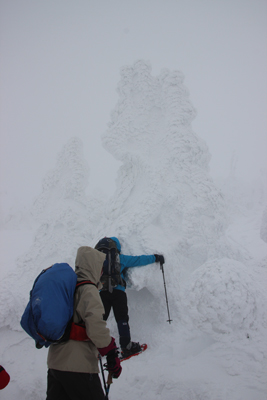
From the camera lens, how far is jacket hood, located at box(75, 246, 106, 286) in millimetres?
2441

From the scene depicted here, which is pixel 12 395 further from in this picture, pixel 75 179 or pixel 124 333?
pixel 75 179

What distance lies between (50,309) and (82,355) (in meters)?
0.70

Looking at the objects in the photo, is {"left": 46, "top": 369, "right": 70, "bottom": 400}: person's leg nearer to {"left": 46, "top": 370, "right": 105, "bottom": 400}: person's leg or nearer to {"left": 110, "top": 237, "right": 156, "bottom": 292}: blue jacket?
{"left": 46, "top": 370, "right": 105, "bottom": 400}: person's leg

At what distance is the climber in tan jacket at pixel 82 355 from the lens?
2.07 metres

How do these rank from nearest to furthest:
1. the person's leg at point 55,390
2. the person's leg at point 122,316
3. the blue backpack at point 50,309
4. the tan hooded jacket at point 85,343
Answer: the blue backpack at point 50,309, the tan hooded jacket at point 85,343, the person's leg at point 55,390, the person's leg at point 122,316

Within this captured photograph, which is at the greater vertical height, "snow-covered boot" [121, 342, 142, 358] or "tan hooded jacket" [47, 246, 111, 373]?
"tan hooded jacket" [47, 246, 111, 373]

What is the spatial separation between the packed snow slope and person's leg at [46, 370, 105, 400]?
1.31 meters

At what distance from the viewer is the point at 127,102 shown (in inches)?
254

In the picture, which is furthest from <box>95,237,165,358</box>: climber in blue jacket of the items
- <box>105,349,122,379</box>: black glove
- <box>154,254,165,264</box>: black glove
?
<box>105,349,122,379</box>: black glove

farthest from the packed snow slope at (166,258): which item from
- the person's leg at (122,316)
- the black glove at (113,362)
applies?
the black glove at (113,362)

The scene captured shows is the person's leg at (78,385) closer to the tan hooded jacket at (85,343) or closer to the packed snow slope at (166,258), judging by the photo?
the tan hooded jacket at (85,343)

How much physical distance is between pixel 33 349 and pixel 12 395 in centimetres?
116

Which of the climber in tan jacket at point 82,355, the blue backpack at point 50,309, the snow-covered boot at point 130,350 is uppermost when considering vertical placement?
the blue backpack at point 50,309

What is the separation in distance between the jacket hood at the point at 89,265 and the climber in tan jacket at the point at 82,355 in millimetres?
182
